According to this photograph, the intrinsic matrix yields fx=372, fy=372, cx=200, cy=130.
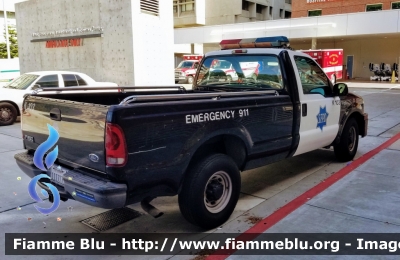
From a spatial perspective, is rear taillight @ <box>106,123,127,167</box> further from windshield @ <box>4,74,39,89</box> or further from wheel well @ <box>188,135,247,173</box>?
windshield @ <box>4,74,39,89</box>

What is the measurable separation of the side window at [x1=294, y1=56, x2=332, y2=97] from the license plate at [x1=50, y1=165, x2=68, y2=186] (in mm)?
3446

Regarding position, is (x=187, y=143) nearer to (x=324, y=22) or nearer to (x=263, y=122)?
(x=263, y=122)

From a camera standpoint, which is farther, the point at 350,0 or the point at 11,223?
the point at 350,0

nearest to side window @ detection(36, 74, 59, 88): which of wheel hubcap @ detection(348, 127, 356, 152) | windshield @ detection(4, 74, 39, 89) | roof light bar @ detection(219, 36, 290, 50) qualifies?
windshield @ detection(4, 74, 39, 89)

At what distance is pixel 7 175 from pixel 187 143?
158 inches

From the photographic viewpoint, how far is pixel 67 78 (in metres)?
11.6

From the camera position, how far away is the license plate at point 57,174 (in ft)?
11.9

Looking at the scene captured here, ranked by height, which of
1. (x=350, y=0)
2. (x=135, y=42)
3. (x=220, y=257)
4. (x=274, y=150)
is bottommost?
(x=220, y=257)

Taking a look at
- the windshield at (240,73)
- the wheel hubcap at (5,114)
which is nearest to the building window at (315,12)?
the wheel hubcap at (5,114)

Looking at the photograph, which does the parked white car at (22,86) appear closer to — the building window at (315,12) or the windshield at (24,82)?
the windshield at (24,82)

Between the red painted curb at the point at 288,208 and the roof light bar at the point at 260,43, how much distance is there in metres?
2.19

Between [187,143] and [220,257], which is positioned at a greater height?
[187,143]

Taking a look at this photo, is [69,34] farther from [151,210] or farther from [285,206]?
[151,210]

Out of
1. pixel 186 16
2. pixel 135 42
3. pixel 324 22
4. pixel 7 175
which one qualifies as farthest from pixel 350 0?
pixel 7 175
